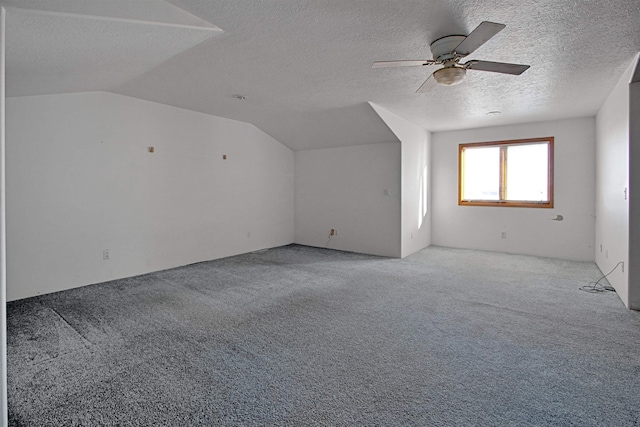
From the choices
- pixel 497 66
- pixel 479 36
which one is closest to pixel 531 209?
pixel 497 66

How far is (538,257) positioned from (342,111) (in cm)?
401

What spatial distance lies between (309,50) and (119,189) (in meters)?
3.07

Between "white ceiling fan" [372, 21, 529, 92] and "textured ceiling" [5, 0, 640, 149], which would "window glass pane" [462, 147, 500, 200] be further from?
"white ceiling fan" [372, 21, 529, 92]

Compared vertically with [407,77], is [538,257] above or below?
below

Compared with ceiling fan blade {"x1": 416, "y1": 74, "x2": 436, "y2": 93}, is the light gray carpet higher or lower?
lower

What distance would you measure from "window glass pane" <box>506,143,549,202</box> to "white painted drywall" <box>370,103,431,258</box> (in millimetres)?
1414

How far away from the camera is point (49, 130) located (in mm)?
3715

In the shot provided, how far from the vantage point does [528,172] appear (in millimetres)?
5859

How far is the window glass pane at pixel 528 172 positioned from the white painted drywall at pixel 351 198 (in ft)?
7.01

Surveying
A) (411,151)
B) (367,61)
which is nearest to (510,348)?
(367,61)

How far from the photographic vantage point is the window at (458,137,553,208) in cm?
571

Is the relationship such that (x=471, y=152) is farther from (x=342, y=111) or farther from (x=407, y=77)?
(x=407, y=77)

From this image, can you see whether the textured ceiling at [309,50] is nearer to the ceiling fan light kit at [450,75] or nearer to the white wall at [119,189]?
the ceiling fan light kit at [450,75]

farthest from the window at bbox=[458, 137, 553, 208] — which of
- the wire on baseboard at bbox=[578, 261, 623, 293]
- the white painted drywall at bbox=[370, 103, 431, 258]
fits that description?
the wire on baseboard at bbox=[578, 261, 623, 293]
